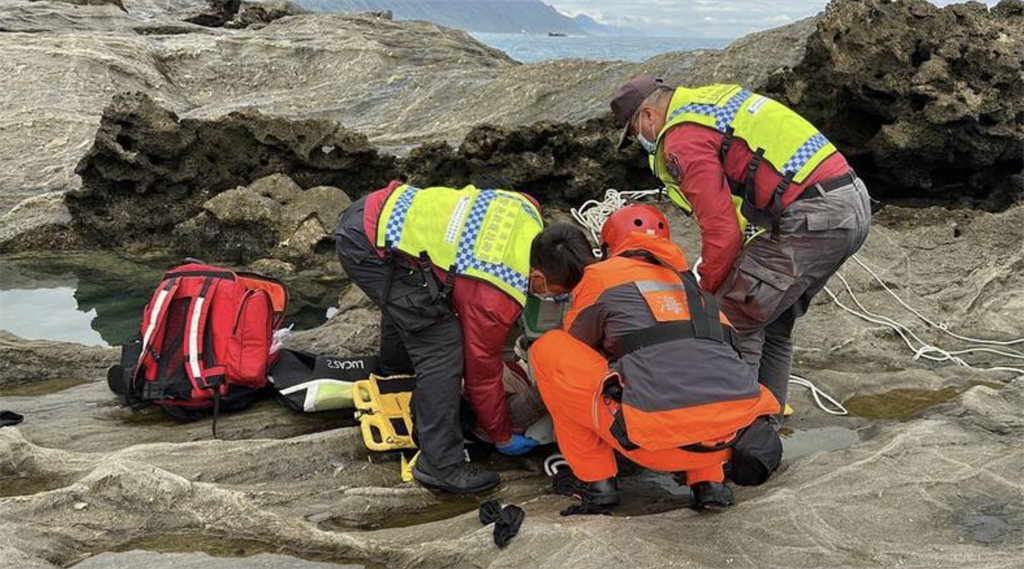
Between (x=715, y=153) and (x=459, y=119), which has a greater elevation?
(x=715, y=153)

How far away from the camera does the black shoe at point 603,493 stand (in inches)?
151

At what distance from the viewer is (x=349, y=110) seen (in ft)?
54.9

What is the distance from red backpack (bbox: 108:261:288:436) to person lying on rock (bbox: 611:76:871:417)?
2.48 m

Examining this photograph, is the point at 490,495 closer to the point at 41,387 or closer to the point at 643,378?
the point at 643,378

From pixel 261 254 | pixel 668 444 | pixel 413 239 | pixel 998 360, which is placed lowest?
pixel 261 254

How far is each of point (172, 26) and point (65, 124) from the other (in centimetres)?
829

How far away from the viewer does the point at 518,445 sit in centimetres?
446

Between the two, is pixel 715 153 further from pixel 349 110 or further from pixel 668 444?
pixel 349 110

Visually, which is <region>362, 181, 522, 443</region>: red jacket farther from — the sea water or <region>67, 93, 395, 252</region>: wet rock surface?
the sea water

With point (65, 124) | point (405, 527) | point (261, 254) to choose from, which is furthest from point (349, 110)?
point (405, 527)

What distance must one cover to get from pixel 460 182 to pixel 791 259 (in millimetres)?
6348

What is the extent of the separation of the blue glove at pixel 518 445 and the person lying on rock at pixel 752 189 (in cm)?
123

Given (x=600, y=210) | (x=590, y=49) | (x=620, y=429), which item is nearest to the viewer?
(x=620, y=429)

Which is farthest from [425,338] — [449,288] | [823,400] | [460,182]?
[460,182]
